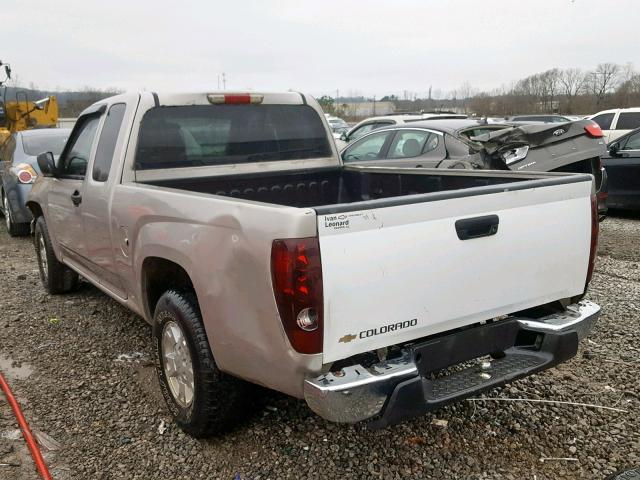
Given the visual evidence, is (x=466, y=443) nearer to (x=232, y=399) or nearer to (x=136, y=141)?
(x=232, y=399)

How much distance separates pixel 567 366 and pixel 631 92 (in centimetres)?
5032

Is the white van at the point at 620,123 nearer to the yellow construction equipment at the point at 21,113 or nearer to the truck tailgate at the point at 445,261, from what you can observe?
the truck tailgate at the point at 445,261

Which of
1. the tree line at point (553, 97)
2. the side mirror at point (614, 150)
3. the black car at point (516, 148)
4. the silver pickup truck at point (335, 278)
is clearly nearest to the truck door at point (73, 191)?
the silver pickup truck at point (335, 278)

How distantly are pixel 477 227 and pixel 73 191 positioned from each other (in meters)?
3.18

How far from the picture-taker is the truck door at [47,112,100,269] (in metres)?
4.32

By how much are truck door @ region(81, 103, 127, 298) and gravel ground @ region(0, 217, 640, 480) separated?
648mm

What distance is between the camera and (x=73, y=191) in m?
4.38

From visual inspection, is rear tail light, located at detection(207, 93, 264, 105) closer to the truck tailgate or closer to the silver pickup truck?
the silver pickup truck

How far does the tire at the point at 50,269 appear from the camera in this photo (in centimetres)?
538

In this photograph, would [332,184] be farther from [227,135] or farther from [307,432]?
[307,432]

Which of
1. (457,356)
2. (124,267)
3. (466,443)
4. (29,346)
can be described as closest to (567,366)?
(466,443)

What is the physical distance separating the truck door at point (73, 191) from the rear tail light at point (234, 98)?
930 millimetres

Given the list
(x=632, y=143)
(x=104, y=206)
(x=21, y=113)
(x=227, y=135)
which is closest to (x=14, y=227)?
(x=104, y=206)

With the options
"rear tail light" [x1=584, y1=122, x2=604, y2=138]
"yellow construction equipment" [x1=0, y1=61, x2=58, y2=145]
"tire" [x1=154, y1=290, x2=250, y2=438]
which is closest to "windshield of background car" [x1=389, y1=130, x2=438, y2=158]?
"rear tail light" [x1=584, y1=122, x2=604, y2=138]
